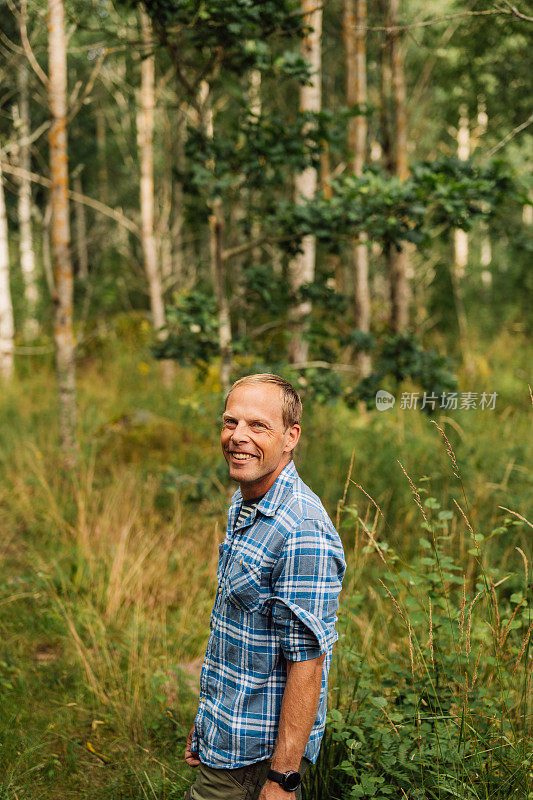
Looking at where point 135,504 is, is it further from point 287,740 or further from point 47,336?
point 47,336

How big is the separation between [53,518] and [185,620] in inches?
69.6

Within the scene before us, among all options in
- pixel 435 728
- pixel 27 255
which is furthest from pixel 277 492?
pixel 27 255

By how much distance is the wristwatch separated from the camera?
157 centimetres

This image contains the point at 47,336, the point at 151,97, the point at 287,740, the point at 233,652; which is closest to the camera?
the point at 287,740

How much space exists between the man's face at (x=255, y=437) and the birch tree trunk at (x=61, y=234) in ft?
14.2

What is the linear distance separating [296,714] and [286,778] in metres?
0.16

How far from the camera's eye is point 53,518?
487cm

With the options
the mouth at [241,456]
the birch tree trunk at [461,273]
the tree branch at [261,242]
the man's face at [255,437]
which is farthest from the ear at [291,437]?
the birch tree trunk at [461,273]

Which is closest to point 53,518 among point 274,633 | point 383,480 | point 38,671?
point 38,671

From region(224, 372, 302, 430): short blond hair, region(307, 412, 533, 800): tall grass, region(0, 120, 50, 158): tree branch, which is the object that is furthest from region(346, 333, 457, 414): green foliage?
region(0, 120, 50, 158): tree branch

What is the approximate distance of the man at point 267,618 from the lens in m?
1.59

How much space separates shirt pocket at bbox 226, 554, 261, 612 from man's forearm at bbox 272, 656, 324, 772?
188mm

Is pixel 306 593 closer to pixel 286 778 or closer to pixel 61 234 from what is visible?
pixel 286 778

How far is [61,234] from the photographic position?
5805 mm
